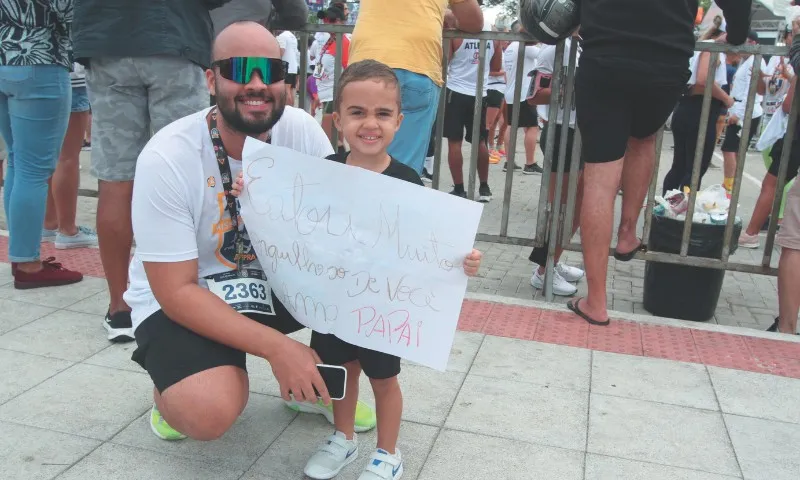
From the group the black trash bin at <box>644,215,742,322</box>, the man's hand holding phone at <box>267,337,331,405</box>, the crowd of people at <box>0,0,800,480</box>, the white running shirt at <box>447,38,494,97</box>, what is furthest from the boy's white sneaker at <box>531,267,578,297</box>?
the white running shirt at <box>447,38,494,97</box>

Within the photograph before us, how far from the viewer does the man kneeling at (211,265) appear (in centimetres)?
219

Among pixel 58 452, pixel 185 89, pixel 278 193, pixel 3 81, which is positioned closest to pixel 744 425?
pixel 278 193

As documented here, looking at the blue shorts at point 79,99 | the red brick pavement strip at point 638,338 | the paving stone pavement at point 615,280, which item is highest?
the blue shorts at point 79,99

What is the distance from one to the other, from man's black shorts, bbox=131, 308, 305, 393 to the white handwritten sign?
272mm

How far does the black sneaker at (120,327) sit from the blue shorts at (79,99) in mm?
1877

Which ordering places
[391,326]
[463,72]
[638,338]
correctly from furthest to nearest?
[463,72] → [638,338] → [391,326]

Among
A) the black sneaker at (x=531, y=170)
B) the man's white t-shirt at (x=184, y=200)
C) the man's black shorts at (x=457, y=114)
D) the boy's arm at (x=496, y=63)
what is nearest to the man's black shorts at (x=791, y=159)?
the man's black shorts at (x=457, y=114)

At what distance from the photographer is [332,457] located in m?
2.37

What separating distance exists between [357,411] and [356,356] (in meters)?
0.43

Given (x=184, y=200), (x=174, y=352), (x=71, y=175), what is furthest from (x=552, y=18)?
(x=71, y=175)

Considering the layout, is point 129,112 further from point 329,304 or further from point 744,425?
point 744,425

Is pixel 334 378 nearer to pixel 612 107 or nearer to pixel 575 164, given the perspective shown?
pixel 612 107

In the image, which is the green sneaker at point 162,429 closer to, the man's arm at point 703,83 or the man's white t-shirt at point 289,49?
the man's white t-shirt at point 289,49

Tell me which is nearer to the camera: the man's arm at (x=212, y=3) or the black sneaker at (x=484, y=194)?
the man's arm at (x=212, y=3)
